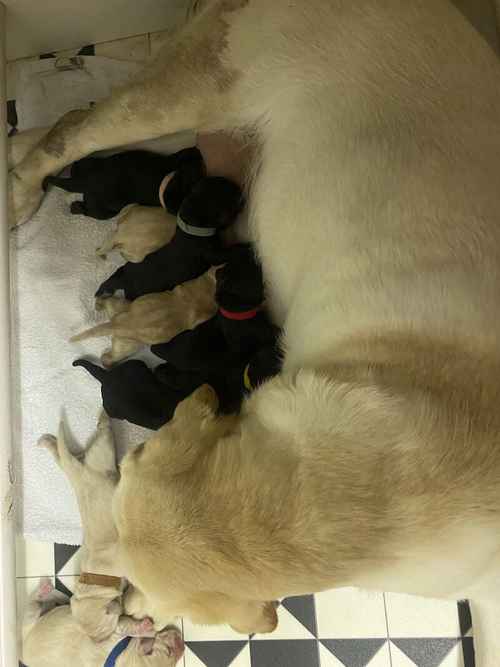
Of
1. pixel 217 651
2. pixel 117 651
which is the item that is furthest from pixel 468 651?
pixel 117 651

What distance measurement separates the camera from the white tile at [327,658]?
2.39m

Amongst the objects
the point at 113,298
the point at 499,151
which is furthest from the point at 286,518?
the point at 113,298

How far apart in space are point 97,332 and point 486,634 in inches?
62.9

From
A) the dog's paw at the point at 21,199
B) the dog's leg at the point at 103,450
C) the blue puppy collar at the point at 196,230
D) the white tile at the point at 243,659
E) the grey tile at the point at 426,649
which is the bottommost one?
the white tile at the point at 243,659

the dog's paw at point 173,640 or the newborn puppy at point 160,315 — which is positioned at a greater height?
the newborn puppy at point 160,315

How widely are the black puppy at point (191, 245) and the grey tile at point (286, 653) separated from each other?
1440 millimetres

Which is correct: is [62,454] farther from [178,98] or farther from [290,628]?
[178,98]

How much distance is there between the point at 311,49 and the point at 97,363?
54.7 inches

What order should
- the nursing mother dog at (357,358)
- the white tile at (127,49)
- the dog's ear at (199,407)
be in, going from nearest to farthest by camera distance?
1. the nursing mother dog at (357,358)
2. the dog's ear at (199,407)
3. the white tile at (127,49)

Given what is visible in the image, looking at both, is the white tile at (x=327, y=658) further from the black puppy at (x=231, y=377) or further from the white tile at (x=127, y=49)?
the white tile at (x=127, y=49)

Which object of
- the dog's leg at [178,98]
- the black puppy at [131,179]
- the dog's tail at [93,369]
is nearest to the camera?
the dog's leg at [178,98]

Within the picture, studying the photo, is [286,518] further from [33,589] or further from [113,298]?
[33,589]

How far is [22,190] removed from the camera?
2.30 metres

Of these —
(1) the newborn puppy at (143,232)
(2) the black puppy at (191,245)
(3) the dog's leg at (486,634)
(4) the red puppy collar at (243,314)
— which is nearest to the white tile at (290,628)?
(3) the dog's leg at (486,634)
